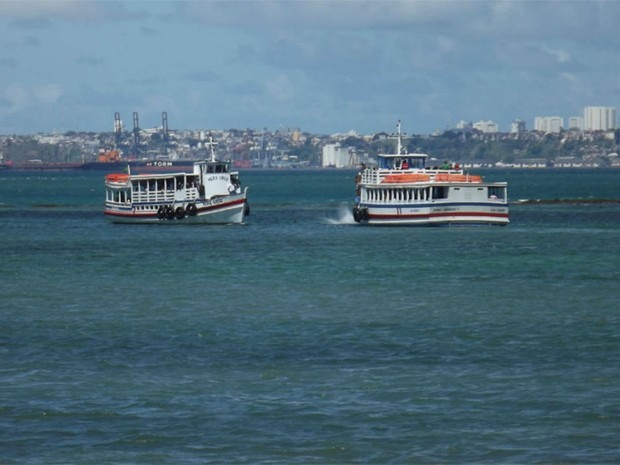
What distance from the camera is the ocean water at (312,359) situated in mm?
26703

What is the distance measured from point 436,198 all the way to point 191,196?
19.1 metres

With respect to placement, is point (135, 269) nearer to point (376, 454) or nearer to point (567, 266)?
point (567, 266)

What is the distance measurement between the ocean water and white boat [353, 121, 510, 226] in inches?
911

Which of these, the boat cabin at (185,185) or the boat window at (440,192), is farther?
the boat cabin at (185,185)

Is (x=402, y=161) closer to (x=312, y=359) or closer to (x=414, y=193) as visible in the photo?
(x=414, y=193)

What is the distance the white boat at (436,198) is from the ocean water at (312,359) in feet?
75.9

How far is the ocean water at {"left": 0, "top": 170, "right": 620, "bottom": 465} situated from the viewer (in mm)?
26703

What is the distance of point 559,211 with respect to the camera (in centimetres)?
12912

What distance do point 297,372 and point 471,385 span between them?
13.7 feet

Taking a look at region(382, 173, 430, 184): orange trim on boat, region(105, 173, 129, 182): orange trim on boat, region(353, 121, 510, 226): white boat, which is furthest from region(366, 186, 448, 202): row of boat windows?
region(105, 173, 129, 182): orange trim on boat

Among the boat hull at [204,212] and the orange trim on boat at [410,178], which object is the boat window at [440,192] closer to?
the orange trim on boat at [410,178]

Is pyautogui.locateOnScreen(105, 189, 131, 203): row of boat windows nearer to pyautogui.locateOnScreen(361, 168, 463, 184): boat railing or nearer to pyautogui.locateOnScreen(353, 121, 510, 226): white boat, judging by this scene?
pyautogui.locateOnScreen(361, 168, 463, 184): boat railing

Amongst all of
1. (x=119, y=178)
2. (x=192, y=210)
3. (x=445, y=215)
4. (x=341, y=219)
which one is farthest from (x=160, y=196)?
(x=445, y=215)

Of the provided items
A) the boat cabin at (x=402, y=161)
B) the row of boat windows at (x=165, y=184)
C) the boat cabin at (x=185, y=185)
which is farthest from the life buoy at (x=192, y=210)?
the boat cabin at (x=402, y=161)
